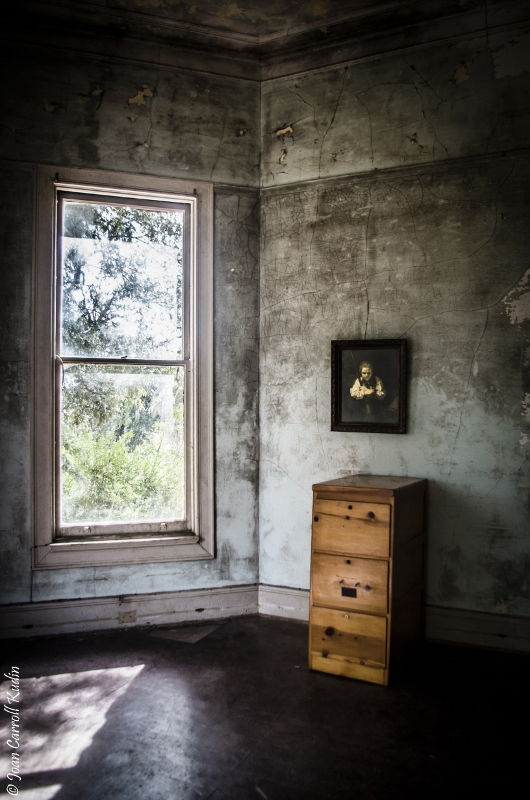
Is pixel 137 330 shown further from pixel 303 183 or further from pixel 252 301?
pixel 303 183

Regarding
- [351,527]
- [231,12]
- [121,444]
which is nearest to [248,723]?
[351,527]

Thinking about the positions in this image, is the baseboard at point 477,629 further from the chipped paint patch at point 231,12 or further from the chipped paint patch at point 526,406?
the chipped paint patch at point 231,12

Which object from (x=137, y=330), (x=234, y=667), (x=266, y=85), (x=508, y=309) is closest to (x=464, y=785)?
(x=234, y=667)

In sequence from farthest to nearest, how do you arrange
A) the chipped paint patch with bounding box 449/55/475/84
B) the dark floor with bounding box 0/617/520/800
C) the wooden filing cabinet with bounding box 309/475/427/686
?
the chipped paint patch with bounding box 449/55/475/84 < the wooden filing cabinet with bounding box 309/475/427/686 < the dark floor with bounding box 0/617/520/800

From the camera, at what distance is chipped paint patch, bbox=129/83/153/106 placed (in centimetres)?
351

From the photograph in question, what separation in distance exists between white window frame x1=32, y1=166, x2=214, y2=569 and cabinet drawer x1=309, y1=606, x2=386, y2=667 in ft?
3.34

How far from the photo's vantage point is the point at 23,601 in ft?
10.8

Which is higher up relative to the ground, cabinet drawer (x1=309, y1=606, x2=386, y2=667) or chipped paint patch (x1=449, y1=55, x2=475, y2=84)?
chipped paint patch (x1=449, y1=55, x2=475, y2=84)

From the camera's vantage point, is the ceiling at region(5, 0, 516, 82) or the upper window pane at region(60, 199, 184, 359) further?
the upper window pane at region(60, 199, 184, 359)

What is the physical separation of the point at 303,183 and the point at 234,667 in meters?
3.06

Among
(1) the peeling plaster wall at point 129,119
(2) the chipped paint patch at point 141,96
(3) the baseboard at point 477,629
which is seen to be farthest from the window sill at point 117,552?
(2) the chipped paint patch at point 141,96

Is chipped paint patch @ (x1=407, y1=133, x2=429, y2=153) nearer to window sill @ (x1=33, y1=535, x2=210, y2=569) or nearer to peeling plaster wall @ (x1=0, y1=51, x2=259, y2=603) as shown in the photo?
peeling plaster wall @ (x1=0, y1=51, x2=259, y2=603)

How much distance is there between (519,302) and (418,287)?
1.95ft

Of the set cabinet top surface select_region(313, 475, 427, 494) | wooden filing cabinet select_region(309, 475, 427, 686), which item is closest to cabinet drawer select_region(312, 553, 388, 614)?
wooden filing cabinet select_region(309, 475, 427, 686)
